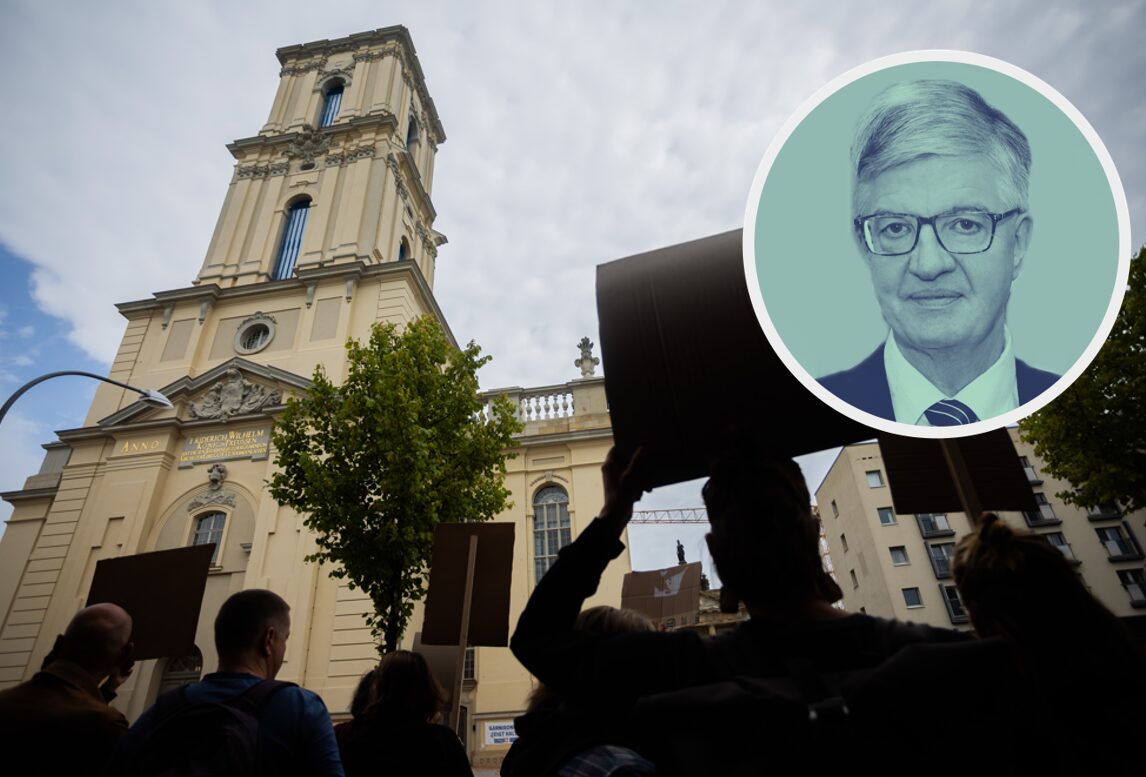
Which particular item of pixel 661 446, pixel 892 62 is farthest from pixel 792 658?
pixel 892 62

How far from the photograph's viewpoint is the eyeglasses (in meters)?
1.64

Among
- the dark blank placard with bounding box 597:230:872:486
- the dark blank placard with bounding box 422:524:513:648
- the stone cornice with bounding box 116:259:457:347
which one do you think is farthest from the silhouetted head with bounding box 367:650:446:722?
the stone cornice with bounding box 116:259:457:347

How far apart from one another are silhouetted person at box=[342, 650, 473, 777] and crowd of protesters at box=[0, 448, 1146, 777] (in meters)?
0.66

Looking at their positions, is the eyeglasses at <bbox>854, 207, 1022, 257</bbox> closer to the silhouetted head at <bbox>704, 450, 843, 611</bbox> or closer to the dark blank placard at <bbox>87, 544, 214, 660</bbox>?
the silhouetted head at <bbox>704, 450, 843, 611</bbox>

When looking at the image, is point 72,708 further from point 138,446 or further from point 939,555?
point 939,555

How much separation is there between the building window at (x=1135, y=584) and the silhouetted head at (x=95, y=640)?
4203cm

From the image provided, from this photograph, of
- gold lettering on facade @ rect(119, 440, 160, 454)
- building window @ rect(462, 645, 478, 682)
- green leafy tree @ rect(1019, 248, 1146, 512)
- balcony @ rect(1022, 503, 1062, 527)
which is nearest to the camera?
green leafy tree @ rect(1019, 248, 1146, 512)

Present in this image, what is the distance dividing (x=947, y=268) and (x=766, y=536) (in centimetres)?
96

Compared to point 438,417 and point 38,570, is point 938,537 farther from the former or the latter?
point 38,570

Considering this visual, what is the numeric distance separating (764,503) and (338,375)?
1809 cm

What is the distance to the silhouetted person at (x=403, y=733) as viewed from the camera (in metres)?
2.82

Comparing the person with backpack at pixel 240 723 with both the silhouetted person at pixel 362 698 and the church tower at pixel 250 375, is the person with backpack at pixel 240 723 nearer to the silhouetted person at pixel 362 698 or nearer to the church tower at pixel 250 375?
the silhouetted person at pixel 362 698

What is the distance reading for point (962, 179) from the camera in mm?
1658

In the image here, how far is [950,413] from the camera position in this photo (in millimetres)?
1674
